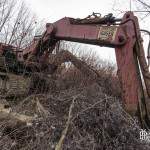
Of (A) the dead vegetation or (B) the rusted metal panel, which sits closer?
(A) the dead vegetation

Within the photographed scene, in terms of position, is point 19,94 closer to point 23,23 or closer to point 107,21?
point 107,21

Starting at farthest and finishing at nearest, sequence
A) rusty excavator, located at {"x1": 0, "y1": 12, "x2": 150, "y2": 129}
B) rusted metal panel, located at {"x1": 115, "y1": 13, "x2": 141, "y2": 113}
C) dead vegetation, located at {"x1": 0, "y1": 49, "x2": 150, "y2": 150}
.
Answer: rusty excavator, located at {"x1": 0, "y1": 12, "x2": 150, "y2": 129} < rusted metal panel, located at {"x1": 115, "y1": 13, "x2": 141, "y2": 113} < dead vegetation, located at {"x1": 0, "y1": 49, "x2": 150, "y2": 150}

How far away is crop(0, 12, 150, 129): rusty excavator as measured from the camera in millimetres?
6887

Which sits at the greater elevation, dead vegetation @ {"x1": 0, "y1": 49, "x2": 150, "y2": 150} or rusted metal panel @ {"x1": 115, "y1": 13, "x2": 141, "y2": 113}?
rusted metal panel @ {"x1": 115, "y1": 13, "x2": 141, "y2": 113}

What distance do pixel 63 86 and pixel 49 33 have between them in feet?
4.70

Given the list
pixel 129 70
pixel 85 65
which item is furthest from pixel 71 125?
pixel 85 65

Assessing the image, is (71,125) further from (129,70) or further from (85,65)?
(85,65)

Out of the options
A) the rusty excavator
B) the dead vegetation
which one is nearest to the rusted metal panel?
the rusty excavator

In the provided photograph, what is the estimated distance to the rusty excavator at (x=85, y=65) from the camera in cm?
689

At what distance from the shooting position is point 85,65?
903cm

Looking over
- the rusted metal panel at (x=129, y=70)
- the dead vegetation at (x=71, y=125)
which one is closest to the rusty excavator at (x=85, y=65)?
the rusted metal panel at (x=129, y=70)

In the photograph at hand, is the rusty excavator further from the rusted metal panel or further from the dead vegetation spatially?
the dead vegetation

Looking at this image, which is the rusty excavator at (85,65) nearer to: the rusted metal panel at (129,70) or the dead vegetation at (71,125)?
the rusted metal panel at (129,70)

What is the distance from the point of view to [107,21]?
7.71 metres
